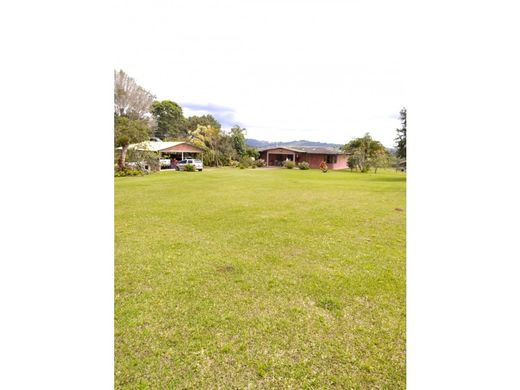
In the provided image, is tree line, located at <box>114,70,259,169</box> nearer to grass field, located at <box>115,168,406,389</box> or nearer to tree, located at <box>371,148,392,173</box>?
grass field, located at <box>115,168,406,389</box>

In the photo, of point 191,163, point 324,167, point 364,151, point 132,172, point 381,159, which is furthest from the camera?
point 324,167

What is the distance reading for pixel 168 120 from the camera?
3.59m

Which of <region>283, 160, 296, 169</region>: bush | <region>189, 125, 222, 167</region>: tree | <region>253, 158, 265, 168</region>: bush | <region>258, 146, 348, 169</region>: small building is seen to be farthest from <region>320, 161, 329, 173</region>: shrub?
<region>189, 125, 222, 167</region>: tree

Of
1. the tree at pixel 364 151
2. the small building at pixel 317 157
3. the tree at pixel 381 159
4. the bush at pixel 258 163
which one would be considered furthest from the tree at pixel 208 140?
the tree at pixel 381 159

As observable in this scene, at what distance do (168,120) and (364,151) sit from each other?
8.58 meters

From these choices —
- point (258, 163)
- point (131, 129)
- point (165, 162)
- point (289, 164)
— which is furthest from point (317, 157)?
point (131, 129)

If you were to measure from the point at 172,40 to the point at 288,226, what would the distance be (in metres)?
2.86

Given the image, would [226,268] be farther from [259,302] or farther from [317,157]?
[317,157]

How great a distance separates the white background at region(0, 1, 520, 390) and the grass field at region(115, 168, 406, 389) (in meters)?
0.29

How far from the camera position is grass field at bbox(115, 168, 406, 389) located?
124cm

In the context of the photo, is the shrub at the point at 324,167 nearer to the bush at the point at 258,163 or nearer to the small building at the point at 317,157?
the small building at the point at 317,157

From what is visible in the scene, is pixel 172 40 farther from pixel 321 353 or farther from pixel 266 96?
pixel 321 353

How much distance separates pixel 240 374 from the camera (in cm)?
121
